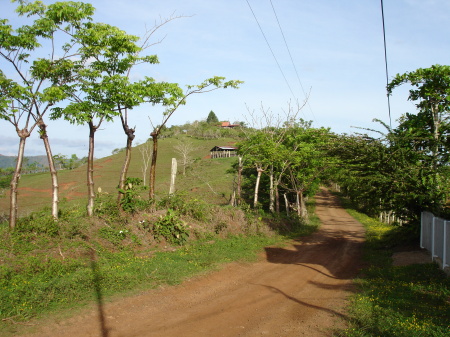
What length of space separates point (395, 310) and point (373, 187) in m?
6.62

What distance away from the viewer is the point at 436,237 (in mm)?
12414

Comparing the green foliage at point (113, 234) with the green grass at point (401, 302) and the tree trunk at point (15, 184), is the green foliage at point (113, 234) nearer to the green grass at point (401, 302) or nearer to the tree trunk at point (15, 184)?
the tree trunk at point (15, 184)

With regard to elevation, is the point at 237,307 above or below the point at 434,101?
below

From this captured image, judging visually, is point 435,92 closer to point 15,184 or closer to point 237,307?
point 237,307

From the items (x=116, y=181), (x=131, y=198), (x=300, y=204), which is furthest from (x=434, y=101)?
(x=116, y=181)

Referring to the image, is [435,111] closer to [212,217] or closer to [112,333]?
[212,217]

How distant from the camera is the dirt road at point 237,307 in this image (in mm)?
6770

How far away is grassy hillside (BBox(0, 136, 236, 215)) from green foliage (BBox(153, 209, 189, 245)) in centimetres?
1915

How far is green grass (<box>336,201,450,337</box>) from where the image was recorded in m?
6.63

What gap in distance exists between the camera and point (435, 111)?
14.1 metres

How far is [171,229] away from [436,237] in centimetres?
928

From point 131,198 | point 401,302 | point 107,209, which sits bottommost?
point 401,302

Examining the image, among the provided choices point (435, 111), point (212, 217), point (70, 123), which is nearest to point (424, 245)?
point (435, 111)

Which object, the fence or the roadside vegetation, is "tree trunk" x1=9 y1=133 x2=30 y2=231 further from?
the fence
